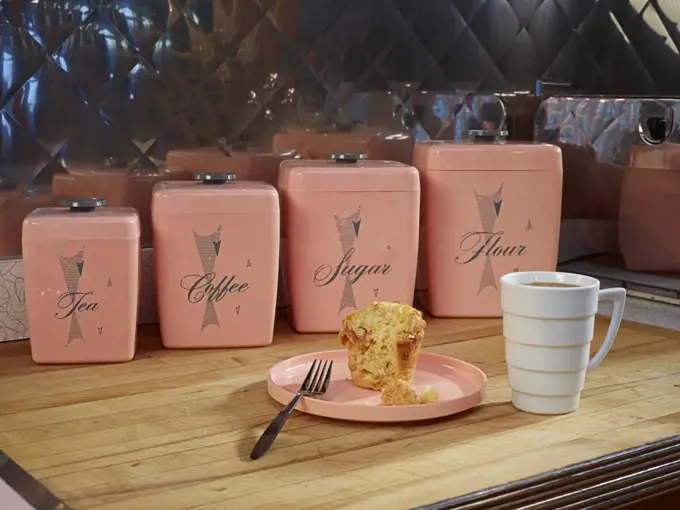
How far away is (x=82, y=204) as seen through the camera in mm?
Answer: 1100

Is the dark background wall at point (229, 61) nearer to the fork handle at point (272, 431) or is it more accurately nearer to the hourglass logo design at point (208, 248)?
the hourglass logo design at point (208, 248)

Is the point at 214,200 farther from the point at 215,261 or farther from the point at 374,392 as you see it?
the point at 374,392

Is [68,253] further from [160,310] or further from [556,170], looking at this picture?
[556,170]

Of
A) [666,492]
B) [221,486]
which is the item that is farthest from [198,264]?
[666,492]

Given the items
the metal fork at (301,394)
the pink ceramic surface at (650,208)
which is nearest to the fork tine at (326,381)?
the metal fork at (301,394)

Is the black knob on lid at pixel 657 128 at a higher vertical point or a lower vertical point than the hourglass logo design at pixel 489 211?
higher

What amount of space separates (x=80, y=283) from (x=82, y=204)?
95 mm

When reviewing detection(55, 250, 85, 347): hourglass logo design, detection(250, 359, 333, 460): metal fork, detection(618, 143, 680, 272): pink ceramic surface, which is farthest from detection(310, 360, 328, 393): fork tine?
detection(618, 143, 680, 272): pink ceramic surface

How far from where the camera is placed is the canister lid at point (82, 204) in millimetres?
1098

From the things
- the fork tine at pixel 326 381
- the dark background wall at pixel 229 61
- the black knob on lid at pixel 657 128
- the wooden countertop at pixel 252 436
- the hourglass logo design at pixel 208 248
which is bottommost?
the wooden countertop at pixel 252 436

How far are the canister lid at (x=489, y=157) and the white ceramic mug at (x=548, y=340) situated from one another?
382 millimetres

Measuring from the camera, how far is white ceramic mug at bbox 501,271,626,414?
0.88m

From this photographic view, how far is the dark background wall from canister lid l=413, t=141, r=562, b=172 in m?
0.19

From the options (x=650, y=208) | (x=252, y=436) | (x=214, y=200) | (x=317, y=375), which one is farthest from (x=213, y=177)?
(x=650, y=208)
